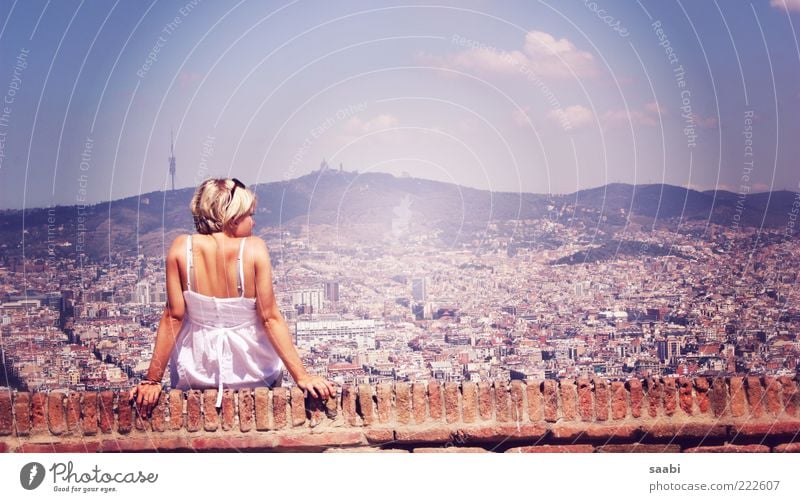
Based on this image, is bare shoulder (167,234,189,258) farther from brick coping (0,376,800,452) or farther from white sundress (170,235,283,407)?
brick coping (0,376,800,452)

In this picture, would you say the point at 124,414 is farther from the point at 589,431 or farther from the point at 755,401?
the point at 755,401

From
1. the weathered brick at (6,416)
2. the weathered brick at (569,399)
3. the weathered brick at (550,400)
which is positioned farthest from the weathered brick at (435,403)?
the weathered brick at (6,416)

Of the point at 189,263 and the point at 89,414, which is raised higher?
the point at 189,263

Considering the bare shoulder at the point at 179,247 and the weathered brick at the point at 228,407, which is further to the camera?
the weathered brick at the point at 228,407

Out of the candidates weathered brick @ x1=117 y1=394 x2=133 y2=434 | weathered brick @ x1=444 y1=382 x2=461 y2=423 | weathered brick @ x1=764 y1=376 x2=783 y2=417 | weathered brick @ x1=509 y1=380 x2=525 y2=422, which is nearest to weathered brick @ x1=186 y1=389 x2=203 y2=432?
weathered brick @ x1=117 y1=394 x2=133 y2=434

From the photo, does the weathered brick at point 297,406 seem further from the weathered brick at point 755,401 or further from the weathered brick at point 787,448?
the weathered brick at point 787,448

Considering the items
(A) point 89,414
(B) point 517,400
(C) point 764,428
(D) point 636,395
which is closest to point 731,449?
(C) point 764,428
